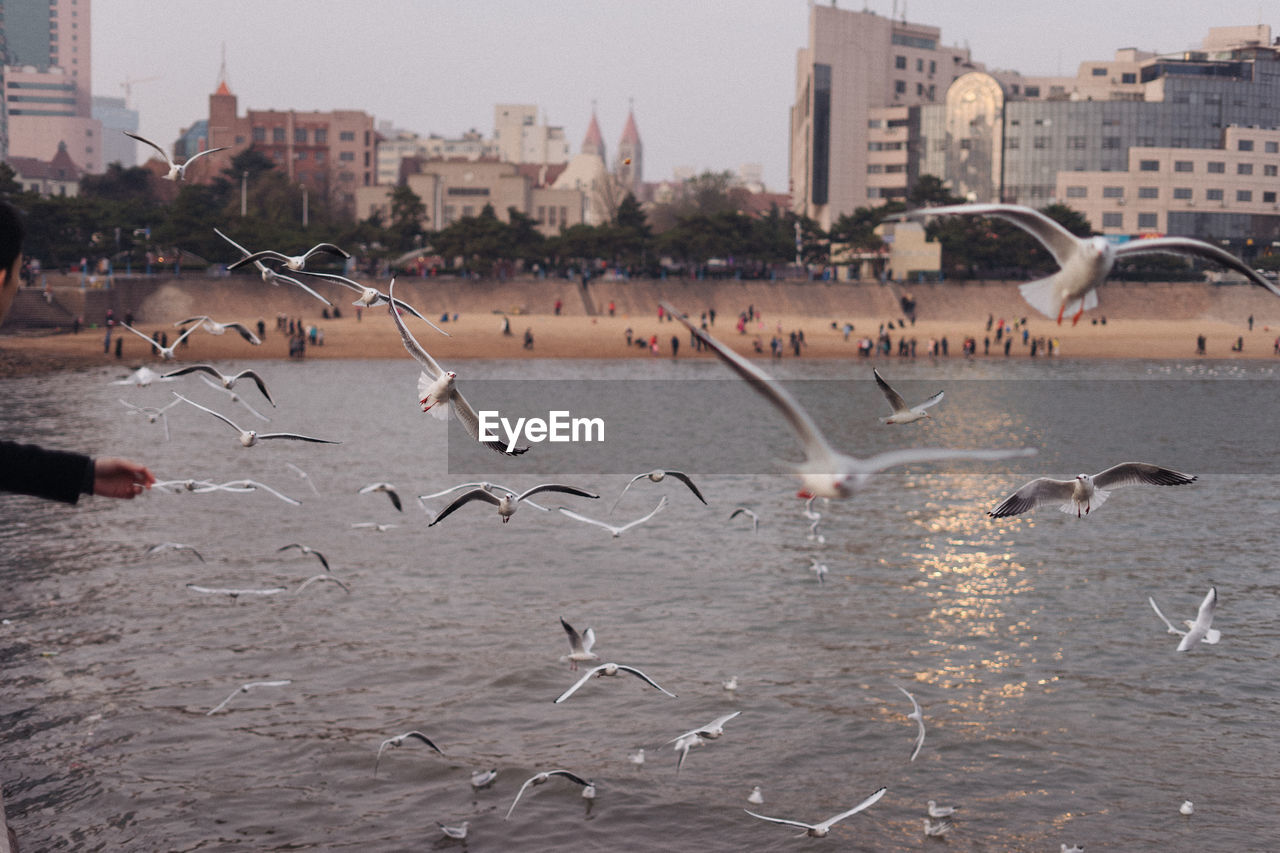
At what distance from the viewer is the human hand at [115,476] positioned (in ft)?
13.1

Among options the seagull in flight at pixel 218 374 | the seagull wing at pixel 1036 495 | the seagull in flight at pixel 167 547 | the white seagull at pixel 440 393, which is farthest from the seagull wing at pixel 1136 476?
the seagull in flight at pixel 167 547

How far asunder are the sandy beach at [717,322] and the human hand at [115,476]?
227ft

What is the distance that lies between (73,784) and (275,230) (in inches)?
3135

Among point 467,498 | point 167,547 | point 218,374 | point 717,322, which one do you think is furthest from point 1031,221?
point 717,322

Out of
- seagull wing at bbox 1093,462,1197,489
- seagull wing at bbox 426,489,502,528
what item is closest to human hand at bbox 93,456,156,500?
seagull wing at bbox 426,489,502,528

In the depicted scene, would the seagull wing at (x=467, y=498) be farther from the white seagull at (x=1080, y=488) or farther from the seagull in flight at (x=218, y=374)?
the white seagull at (x=1080, y=488)

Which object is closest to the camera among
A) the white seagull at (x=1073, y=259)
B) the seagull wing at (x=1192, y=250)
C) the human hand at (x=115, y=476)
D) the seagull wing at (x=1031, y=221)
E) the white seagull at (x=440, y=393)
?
the human hand at (x=115, y=476)

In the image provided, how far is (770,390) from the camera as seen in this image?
7734mm

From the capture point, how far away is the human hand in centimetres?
400

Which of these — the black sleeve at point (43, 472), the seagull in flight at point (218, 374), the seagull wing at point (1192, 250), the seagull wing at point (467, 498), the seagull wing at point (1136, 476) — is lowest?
the seagull wing at point (467, 498)

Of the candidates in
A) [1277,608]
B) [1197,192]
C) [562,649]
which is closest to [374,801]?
[562,649]

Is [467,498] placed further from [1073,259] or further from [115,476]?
[115,476]

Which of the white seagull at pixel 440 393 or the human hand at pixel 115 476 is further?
the white seagull at pixel 440 393

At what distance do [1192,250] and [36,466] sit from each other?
311 inches
